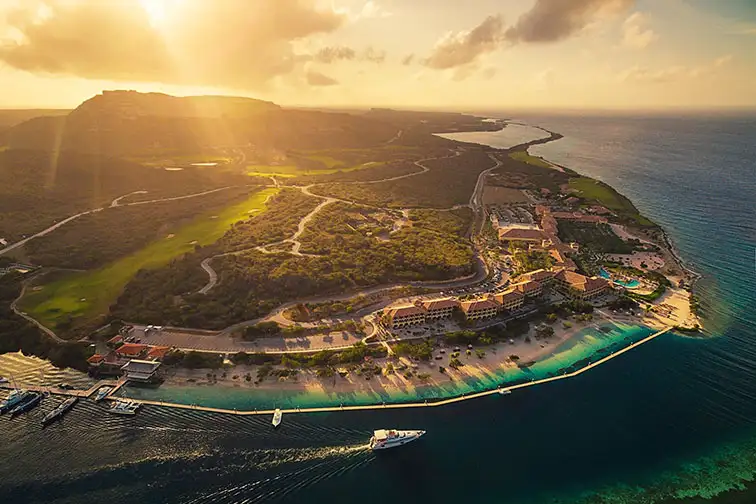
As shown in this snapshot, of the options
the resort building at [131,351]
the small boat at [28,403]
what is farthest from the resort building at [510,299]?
the small boat at [28,403]

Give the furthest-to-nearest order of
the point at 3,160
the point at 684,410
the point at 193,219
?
the point at 3,160 < the point at 193,219 < the point at 684,410

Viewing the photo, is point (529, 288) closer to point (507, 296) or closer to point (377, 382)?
point (507, 296)

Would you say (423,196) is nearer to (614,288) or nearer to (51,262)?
(614,288)

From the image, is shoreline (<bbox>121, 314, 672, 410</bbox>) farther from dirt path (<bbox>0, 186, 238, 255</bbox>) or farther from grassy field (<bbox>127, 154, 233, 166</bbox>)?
grassy field (<bbox>127, 154, 233, 166</bbox>)

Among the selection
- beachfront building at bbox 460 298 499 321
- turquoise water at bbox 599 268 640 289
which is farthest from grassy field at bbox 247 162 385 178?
beachfront building at bbox 460 298 499 321

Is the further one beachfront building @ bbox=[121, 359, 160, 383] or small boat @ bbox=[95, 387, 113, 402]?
beachfront building @ bbox=[121, 359, 160, 383]

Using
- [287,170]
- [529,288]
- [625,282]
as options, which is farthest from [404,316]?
[287,170]

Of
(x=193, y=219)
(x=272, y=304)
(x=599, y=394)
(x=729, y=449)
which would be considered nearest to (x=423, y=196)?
(x=193, y=219)
